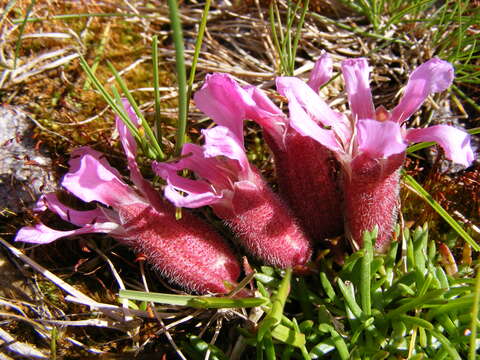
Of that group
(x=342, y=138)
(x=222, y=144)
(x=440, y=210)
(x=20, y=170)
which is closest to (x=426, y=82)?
(x=342, y=138)

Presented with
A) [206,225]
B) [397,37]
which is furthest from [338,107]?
[206,225]

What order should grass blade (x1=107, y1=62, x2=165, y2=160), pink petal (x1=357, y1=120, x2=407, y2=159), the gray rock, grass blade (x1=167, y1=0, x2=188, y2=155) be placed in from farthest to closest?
the gray rock
grass blade (x1=107, y1=62, x2=165, y2=160)
pink petal (x1=357, y1=120, x2=407, y2=159)
grass blade (x1=167, y1=0, x2=188, y2=155)

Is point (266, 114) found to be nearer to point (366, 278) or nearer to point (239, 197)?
point (239, 197)

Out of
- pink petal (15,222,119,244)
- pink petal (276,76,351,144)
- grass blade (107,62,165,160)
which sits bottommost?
pink petal (15,222,119,244)

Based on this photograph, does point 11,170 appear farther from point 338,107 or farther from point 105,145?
point 338,107

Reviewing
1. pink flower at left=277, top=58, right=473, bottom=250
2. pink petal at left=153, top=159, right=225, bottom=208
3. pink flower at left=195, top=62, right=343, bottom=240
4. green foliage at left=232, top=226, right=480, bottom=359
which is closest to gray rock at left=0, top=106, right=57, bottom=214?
pink petal at left=153, top=159, right=225, bottom=208

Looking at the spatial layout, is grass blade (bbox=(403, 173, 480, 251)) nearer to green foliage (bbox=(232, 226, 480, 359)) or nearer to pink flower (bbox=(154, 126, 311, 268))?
green foliage (bbox=(232, 226, 480, 359))
